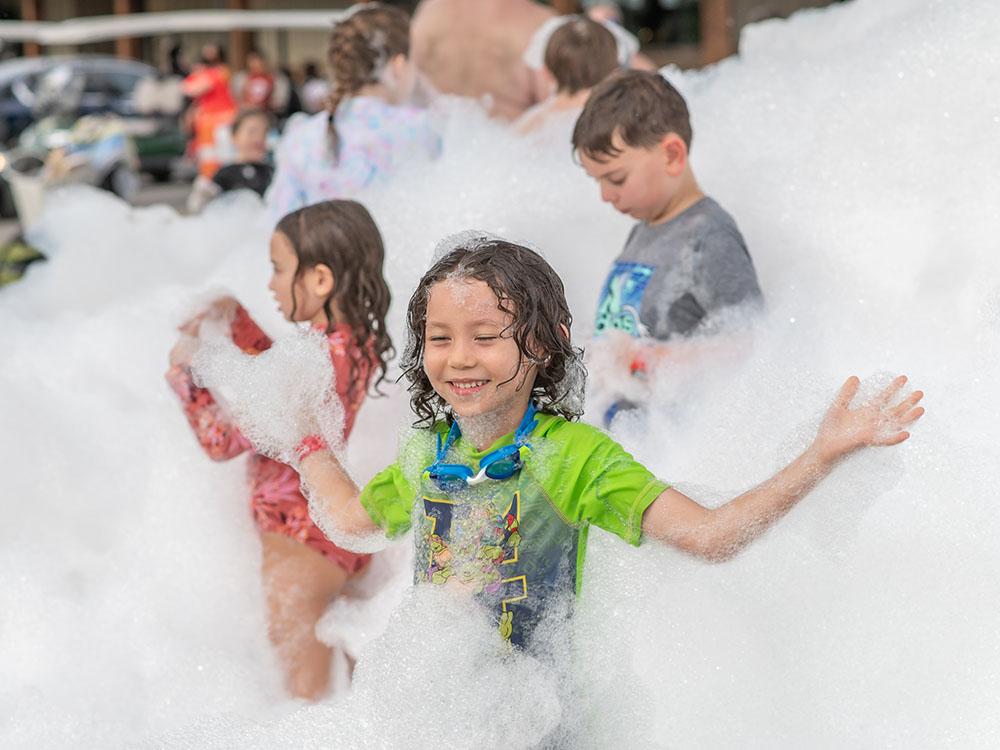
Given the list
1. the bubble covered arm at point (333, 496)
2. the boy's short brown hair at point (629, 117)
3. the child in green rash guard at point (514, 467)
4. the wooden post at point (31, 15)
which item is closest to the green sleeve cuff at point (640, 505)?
the child in green rash guard at point (514, 467)

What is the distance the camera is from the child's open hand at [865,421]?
1387mm

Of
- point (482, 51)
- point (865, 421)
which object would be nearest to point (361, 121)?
point (482, 51)

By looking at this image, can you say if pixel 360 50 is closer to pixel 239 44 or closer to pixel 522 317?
pixel 522 317

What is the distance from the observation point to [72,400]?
3.20 meters

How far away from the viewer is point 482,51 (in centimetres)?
391

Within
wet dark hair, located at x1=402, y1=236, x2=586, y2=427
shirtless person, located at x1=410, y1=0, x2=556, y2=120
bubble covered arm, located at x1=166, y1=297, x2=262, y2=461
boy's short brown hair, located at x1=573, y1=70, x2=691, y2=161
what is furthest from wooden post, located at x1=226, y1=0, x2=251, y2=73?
wet dark hair, located at x1=402, y1=236, x2=586, y2=427

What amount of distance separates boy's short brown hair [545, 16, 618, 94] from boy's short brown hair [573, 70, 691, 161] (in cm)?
85

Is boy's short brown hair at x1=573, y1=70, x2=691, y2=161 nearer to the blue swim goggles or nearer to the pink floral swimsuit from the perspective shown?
the pink floral swimsuit

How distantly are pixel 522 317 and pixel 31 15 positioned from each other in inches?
847

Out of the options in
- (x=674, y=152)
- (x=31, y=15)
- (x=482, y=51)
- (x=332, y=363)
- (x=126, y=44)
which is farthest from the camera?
(x=31, y=15)

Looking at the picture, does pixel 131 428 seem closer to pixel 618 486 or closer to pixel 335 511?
pixel 335 511

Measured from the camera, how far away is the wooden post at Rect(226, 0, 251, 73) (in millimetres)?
16141

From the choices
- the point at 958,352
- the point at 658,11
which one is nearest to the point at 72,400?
the point at 958,352

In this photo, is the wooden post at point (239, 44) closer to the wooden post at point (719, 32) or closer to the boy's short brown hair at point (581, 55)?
the wooden post at point (719, 32)
